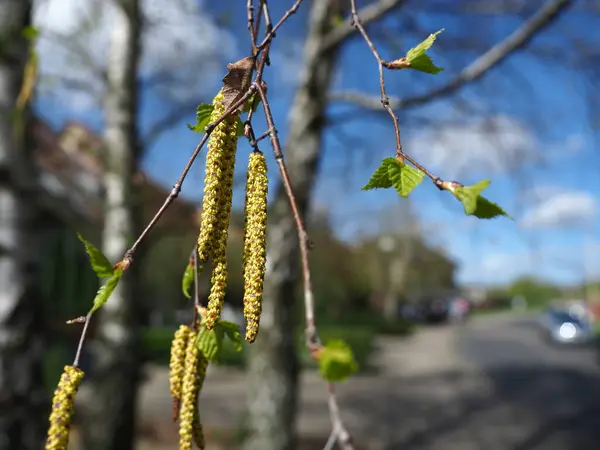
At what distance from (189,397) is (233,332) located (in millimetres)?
114

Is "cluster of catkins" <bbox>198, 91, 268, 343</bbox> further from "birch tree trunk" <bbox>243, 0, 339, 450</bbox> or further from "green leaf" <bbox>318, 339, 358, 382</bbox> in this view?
"birch tree trunk" <bbox>243, 0, 339, 450</bbox>

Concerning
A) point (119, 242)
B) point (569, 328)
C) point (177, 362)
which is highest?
point (569, 328)

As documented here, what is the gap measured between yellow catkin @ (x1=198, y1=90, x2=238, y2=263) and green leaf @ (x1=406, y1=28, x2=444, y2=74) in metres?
0.27

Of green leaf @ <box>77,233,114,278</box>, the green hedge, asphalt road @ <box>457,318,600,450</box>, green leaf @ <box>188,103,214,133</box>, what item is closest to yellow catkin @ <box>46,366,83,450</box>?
green leaf @ <box>77,233,114,278</box>

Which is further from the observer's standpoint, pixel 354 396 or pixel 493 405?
pixel 354 396

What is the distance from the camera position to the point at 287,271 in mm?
4820

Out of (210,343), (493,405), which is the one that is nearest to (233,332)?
(210,343)

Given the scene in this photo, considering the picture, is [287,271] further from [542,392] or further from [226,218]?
[542,392]

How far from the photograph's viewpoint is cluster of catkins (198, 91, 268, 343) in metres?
0.78

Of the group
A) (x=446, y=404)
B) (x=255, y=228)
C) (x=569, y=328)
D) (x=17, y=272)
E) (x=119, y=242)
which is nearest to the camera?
(x=255, y=228)

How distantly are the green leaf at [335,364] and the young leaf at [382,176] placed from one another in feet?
0.75

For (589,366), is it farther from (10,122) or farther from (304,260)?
(304,260)

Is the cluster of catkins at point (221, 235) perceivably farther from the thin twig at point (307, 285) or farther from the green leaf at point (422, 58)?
the green leaf at point (422, 58)

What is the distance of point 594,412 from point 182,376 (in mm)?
12708
